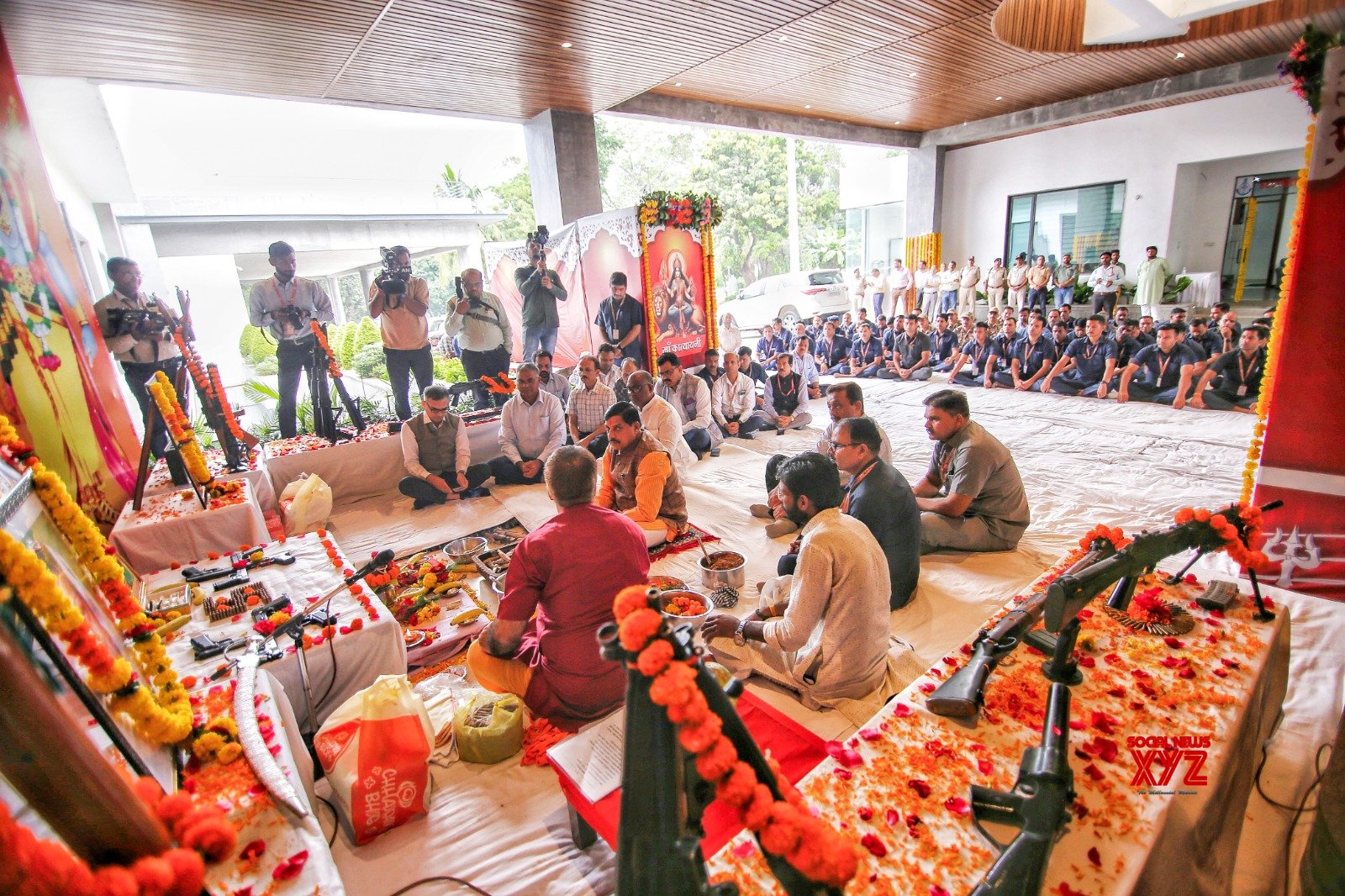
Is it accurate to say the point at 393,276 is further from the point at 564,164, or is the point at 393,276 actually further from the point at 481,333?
the point at 564,164

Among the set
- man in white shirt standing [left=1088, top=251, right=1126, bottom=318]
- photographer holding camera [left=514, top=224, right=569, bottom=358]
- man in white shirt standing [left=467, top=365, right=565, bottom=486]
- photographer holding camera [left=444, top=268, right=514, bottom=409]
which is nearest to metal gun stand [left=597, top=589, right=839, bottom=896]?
man in white shirt standing [left=467, top=365, right=565, bottom=486]

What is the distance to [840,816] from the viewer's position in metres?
1.43

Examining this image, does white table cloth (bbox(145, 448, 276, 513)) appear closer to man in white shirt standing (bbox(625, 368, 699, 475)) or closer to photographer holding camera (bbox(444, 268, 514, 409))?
photographer holding camera (bbox(444, 268, 514, 409))

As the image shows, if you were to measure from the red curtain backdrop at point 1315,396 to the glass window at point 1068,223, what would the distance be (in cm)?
1157

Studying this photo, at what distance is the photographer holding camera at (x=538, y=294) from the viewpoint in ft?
24.6

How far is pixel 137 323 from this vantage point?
4.71 metres

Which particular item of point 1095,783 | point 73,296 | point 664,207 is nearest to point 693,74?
point 664,207

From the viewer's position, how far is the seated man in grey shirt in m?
3.74

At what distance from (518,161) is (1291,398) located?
77.1 feet

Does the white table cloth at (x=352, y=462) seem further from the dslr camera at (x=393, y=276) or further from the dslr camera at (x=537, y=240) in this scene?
the dslr camera at (x=537, y=240)

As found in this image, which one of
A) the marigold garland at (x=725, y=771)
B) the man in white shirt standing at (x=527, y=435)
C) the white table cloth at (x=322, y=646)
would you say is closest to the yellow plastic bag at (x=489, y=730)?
the white table cloth at (x=322, y=646)

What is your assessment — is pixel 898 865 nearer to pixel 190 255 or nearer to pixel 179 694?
pixel 179 694

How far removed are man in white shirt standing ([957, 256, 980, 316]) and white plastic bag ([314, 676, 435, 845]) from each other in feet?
45.3

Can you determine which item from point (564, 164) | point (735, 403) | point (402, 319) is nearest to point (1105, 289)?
point (735, 403)
